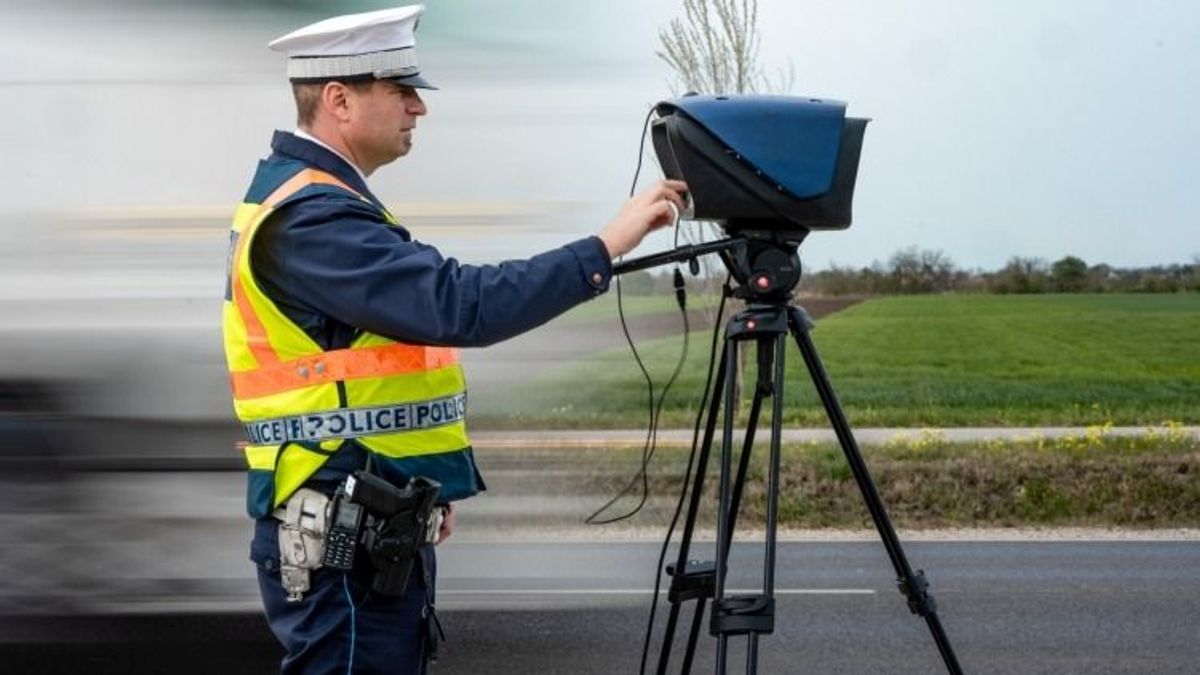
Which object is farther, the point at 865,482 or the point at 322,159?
the point at 865,482

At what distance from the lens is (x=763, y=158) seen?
10.7 ft

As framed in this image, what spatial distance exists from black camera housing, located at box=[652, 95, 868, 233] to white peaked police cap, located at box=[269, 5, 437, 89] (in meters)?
0.49

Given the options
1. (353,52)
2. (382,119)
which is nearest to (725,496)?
(382,119)

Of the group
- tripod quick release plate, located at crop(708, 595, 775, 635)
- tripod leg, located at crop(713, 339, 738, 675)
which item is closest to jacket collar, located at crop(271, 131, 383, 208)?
tripod leg, located at crop(713, 339, 738, 675)

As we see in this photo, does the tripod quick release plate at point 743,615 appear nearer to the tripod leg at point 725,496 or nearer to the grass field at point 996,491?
the tripod leg at point 725,496

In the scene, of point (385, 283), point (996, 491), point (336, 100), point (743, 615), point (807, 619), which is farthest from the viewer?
point (996, 491)

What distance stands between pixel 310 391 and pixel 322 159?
17.1 inches

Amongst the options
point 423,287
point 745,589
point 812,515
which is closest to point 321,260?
point 423,287

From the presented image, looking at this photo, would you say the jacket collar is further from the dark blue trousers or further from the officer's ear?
the dark blue trousers

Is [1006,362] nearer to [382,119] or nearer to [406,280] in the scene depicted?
[382,119]

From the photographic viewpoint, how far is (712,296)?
10.8m

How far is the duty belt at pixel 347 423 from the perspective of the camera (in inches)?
125

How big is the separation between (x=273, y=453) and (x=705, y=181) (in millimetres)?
911

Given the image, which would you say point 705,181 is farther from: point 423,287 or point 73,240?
point 73,240
